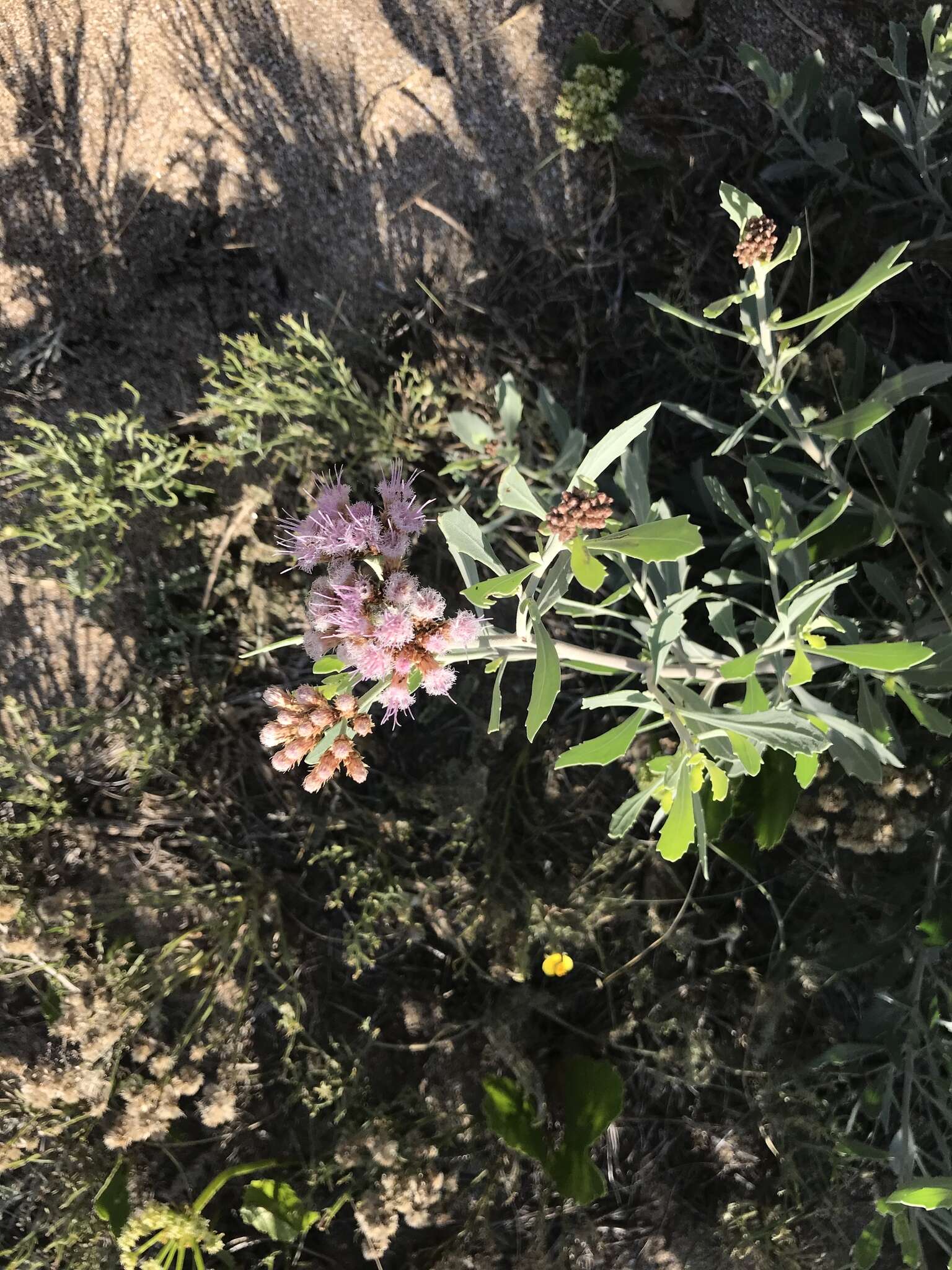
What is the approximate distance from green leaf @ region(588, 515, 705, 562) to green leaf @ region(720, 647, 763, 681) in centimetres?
28

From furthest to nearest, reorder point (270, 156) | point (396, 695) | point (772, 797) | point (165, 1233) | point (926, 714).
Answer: point (270, 156) < point (165, 1233) < point (772, 797) < point (926, 714) < point (396, 695)

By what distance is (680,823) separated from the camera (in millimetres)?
1557

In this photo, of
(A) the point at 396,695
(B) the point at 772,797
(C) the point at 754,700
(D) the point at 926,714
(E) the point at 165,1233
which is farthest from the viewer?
(E) the point at 165,1233

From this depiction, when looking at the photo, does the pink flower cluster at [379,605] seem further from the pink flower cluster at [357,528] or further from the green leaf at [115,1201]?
the green leaf at [115,1201]

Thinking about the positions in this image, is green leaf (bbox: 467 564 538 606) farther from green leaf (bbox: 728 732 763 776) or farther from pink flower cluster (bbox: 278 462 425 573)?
green leaf (bbox: 728 732 763 776)

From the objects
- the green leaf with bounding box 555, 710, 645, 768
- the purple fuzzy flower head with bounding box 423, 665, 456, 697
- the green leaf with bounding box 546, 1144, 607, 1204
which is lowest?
the green leaf with bounding box 546, 1144, 607, 1204

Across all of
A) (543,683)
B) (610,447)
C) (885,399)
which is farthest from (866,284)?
(543,683)

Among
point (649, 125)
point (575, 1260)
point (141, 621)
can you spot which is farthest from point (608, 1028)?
point (649, 125)

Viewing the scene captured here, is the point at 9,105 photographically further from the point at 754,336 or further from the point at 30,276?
the point at 754,336

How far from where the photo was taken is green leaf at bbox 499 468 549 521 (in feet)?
4.57

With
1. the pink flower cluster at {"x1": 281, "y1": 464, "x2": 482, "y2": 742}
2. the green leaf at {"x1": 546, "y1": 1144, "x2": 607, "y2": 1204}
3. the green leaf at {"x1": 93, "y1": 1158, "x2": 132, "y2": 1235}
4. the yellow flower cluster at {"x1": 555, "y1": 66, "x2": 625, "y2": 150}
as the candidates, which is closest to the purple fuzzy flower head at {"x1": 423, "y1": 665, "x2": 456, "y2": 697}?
the pink flower cluster at {"x1": 281, "y1": 464, "x2": 482, "y2": 742}

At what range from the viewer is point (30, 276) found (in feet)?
8.14

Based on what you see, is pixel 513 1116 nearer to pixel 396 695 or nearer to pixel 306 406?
pixel 396 695

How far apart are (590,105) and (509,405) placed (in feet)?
2.90
